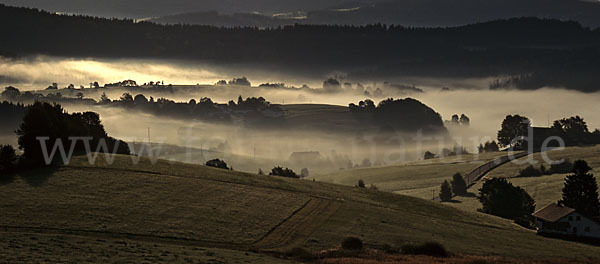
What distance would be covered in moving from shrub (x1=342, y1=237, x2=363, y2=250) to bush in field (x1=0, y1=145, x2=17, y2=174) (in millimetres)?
45922

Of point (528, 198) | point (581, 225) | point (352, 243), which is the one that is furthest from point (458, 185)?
point (352, 243)

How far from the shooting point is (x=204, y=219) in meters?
93.1

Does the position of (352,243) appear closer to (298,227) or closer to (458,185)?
(298,227)

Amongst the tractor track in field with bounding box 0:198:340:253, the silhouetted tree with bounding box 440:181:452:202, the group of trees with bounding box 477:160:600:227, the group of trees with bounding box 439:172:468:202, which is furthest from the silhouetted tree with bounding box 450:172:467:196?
the tractor track in field with bounding box 0:198:340:253

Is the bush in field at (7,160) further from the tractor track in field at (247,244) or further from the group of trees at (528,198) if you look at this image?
the group of trees at (528,198)

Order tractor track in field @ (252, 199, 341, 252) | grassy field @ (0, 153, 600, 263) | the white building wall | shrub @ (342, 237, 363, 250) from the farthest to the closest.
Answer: the white building wall
shrub @ (342, 237, 363, 250)
tractor track in field @ (252, 199, 341, 252)
grassy field @ (0, 153, 600, 263)

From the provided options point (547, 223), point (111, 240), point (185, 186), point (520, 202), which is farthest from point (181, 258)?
point (520, 202)

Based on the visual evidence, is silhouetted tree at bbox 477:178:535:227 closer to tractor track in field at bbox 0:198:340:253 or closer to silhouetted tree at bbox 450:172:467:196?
silhouetted tree at bbox 450:172:467:196

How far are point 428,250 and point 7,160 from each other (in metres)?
54.4

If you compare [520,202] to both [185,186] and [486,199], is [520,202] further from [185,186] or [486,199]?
[185,186]

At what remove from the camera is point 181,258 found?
72.9 m

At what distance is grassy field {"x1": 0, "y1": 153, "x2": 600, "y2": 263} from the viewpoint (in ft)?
256

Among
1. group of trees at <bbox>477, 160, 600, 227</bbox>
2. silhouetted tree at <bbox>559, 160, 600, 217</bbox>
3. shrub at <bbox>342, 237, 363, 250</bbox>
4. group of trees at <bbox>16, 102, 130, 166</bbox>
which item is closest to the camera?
shrub at <bbox>342, 237, 363, 250</bbox>

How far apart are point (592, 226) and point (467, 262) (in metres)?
46.7
